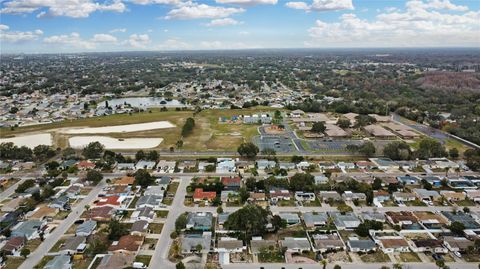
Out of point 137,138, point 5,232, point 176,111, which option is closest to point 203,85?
point 176,111

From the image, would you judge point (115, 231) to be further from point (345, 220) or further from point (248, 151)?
point (248, 151)

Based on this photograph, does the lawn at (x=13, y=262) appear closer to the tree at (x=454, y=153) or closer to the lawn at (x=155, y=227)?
the lawn at (x=155, y=227)

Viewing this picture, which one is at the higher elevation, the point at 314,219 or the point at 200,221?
the point at 200,221

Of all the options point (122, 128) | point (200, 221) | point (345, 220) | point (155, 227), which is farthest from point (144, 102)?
point (345, 220)

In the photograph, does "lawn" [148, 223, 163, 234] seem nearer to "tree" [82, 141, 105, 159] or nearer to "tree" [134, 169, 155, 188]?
"tree" [134, 169, 155, 188]

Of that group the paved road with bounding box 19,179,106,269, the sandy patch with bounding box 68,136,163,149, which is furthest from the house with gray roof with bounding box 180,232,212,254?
the sandy patch with bounding box 68,136,163,149

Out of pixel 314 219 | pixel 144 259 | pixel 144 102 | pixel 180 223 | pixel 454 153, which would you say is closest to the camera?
pixel 144 259

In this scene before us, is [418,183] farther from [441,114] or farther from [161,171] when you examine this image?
[441,114]
